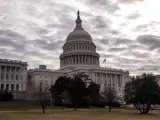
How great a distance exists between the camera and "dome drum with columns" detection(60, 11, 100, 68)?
175100 millimetres

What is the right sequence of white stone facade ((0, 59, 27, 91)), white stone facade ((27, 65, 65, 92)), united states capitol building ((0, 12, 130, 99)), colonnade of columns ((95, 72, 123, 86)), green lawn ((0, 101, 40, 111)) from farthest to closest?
white stone facade ((27, 65, 65, 92)), colonnade of columns ((95, 72, 123, 86)), united states capitol building ((0, 12, 130, 99)), white stone facade ((0, 59, 27, 91)), green lawn ((0, 101, 40, 111))

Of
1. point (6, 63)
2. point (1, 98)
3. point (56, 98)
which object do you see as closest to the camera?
point (56, 98)

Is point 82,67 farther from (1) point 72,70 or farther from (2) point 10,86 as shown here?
(2) point 10,86

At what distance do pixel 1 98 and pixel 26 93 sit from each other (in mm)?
18361

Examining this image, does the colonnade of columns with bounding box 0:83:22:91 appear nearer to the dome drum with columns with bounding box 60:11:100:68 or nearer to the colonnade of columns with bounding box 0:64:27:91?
the colonnade of columns with bounding box 0:64:27:91

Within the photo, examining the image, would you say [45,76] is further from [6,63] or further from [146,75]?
[146,75]

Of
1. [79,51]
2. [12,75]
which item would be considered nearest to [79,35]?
[79,51]

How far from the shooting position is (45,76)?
164 metres

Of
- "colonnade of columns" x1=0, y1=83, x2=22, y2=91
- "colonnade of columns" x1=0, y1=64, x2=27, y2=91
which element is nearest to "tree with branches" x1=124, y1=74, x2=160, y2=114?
"colonnade of columns" x1=0, y1=64, x2=27, y2=91

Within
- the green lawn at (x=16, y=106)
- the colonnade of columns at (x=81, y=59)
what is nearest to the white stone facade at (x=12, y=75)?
the colonnade of columns at (x=81, y=59)

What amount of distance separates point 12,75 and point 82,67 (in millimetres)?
41715

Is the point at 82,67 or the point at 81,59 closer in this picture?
the point at 82,67

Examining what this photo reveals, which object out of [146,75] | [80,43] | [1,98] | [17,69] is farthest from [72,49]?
[146,75]

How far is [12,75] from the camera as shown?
144 m
